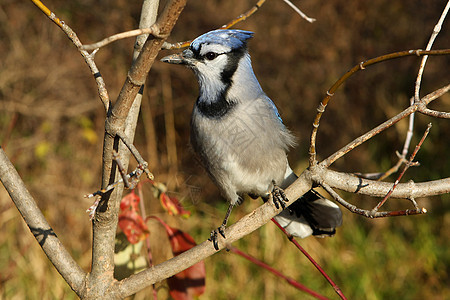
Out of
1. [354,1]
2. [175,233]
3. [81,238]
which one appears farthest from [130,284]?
[354,1]

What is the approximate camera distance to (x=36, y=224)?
1496 mm

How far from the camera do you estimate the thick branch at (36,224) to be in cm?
148

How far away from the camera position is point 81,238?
15.4 ft

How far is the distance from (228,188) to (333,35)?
322 cm

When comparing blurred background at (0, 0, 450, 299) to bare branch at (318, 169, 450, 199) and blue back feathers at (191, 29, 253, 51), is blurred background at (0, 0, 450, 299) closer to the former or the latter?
blue back feathers at (191, 29, 253, 51)

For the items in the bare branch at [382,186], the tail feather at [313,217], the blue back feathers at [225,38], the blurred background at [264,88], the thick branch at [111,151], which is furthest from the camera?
the blurred background at [264,88]

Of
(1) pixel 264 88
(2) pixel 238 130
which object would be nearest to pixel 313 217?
(2) pixel 238 130

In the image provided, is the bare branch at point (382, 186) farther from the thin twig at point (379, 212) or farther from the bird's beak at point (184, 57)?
the bird's beak at point (184, 57)

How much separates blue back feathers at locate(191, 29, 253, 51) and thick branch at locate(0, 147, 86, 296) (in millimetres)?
958

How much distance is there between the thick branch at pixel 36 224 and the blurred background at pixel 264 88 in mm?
2875

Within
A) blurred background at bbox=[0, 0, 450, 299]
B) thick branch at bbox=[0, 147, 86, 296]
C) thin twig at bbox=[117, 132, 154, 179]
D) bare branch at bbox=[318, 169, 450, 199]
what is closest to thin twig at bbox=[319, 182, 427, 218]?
bare branch at bbox=[318, 169, 450, 199]

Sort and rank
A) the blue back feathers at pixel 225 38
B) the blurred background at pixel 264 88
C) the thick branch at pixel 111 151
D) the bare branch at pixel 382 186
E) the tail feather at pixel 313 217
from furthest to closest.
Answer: the blurred background at pixel 264 88
the tail feather at pixel 313 217
the blue back feathers at pixel 225 38
the bare branch at pixel 382 186
the thick branch at pixel 111 151

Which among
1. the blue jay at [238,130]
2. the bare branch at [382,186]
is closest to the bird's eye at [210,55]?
the blue jay at [238,130]

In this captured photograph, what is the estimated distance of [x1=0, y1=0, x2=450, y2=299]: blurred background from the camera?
15.0 feet
